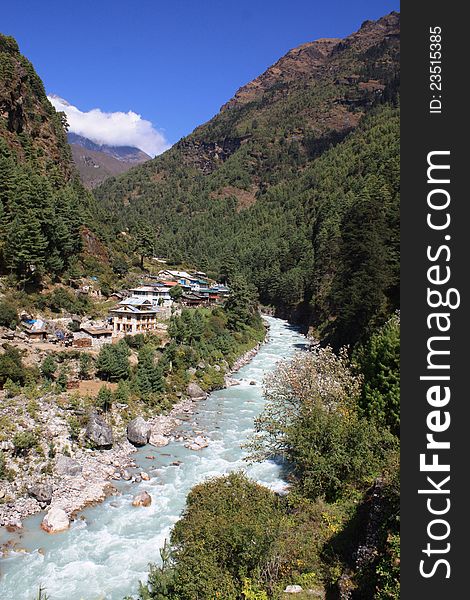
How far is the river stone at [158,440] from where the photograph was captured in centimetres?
3176

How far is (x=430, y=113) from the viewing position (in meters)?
6.73

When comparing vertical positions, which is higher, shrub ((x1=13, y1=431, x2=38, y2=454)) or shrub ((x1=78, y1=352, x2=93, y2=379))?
shrub ((x1=78, y1=352, x2=93, y2=379))

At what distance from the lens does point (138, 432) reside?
3159cm

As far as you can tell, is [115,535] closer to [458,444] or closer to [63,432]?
[63,432]

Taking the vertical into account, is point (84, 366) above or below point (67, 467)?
above

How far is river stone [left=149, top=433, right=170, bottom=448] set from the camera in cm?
3176

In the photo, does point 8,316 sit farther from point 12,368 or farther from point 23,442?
point 23,442

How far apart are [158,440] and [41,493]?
1018cm

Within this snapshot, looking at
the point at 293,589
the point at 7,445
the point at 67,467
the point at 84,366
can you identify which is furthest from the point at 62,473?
the point at 293,589

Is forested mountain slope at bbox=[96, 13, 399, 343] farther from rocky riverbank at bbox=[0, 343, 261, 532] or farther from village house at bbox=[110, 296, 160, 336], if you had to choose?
rocky riverbank at bbox=[0, 343, 261, 532]

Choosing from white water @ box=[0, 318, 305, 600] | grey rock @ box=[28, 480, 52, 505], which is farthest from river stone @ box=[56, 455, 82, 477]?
white water @ box=[0, 318, 305, 600]

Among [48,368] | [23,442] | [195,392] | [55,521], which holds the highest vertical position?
[48,368]

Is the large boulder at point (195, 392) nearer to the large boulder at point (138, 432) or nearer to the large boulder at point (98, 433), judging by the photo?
the large boulder at point (138, 432)

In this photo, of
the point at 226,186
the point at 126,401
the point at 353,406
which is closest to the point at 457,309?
the point at 353,406
